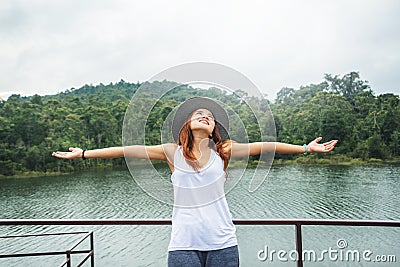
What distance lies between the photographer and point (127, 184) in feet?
91.9

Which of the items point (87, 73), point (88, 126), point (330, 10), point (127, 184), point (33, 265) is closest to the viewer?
point (33, 265)

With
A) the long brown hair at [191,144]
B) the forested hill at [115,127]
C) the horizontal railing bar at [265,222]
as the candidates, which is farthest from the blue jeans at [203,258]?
the forested hill at [115,127]

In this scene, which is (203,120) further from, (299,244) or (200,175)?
(299,244)

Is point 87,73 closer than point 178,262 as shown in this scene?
No

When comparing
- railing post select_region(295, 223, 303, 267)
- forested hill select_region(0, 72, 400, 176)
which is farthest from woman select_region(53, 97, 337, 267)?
forested hill select_region(0, 72, 400, 176)

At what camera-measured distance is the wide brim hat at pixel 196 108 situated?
144 centimetres

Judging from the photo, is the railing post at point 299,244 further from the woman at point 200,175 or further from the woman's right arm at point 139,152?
the woman's right arm at point 139,152

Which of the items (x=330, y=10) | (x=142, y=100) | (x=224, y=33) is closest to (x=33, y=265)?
(x=142, y=100)

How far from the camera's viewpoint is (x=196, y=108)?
1445mm

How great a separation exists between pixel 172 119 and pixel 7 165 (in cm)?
3583

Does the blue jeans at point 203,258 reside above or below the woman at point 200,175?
below

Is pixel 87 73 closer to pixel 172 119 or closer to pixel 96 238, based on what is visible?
pixel 96 238

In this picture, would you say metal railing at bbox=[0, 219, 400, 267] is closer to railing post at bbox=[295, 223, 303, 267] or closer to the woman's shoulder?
railing post at bbox=[295, 223, 303, 267]

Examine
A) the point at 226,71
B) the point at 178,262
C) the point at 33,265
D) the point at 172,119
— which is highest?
the point at 226,71
